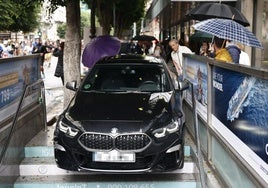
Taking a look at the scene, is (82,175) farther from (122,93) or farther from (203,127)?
(203,127)

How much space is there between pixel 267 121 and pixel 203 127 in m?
3.12

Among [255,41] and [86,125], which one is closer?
[86,125]

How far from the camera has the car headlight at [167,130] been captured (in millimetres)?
5238

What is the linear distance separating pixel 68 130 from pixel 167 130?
1212mm

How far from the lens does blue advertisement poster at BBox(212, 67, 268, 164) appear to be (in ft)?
12.5

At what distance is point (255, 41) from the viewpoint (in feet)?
21.5

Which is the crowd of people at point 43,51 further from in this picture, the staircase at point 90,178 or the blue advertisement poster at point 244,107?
the blue advertisement poster at point 244,107

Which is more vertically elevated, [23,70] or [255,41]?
[255,41]

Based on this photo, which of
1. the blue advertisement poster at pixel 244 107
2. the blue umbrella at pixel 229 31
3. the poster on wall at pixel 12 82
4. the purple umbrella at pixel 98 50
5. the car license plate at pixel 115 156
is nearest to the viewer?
the blue advertisement poster at pixel 244 107

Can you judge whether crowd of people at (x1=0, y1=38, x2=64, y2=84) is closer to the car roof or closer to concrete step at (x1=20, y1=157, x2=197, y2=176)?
the car roof

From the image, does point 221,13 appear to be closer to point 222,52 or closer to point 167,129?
point 222,52

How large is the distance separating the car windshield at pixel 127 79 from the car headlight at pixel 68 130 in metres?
1.24

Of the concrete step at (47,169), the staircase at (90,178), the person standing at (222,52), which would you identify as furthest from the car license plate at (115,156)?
the person standing at (222,52)

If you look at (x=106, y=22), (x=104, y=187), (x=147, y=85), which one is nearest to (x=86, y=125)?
(x=104, y=187)
